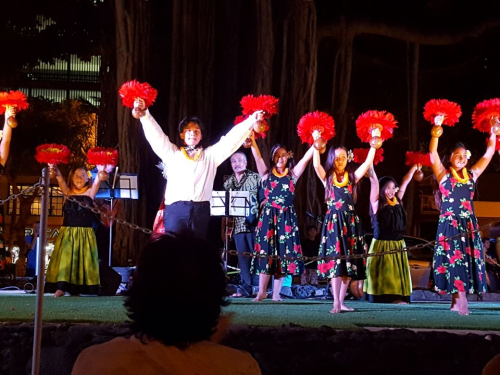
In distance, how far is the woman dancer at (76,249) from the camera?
899 centimetres

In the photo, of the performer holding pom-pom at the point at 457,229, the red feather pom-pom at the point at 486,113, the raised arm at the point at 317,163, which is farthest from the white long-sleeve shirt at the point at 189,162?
the red feather pom-pom at the point at 486,113

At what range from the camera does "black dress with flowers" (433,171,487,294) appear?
24.4 feet

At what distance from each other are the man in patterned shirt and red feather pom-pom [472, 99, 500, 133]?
9.79 ft

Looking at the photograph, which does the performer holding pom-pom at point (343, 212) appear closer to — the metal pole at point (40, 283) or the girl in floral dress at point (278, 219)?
the girl in floral dress at point (278, 219)

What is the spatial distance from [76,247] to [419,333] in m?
4.86

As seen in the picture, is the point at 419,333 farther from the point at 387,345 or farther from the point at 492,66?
the point at 492,66

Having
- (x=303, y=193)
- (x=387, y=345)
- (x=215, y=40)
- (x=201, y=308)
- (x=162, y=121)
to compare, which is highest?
(x=215, y=40)

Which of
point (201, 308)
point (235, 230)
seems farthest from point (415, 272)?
point (201, 308)

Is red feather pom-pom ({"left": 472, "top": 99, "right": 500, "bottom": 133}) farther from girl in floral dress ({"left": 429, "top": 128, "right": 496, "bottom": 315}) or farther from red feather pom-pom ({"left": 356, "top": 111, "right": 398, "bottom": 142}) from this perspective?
red feather pom-pom ({"left": 356, "top": 111, "right": 398, "bottom": 142})

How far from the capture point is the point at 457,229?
748 cm

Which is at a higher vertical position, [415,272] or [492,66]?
[492,66]

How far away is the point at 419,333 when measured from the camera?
17.5 ft

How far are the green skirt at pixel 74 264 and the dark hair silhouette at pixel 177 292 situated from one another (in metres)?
6.98

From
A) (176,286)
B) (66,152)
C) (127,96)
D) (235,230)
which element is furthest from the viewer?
(235,230)
